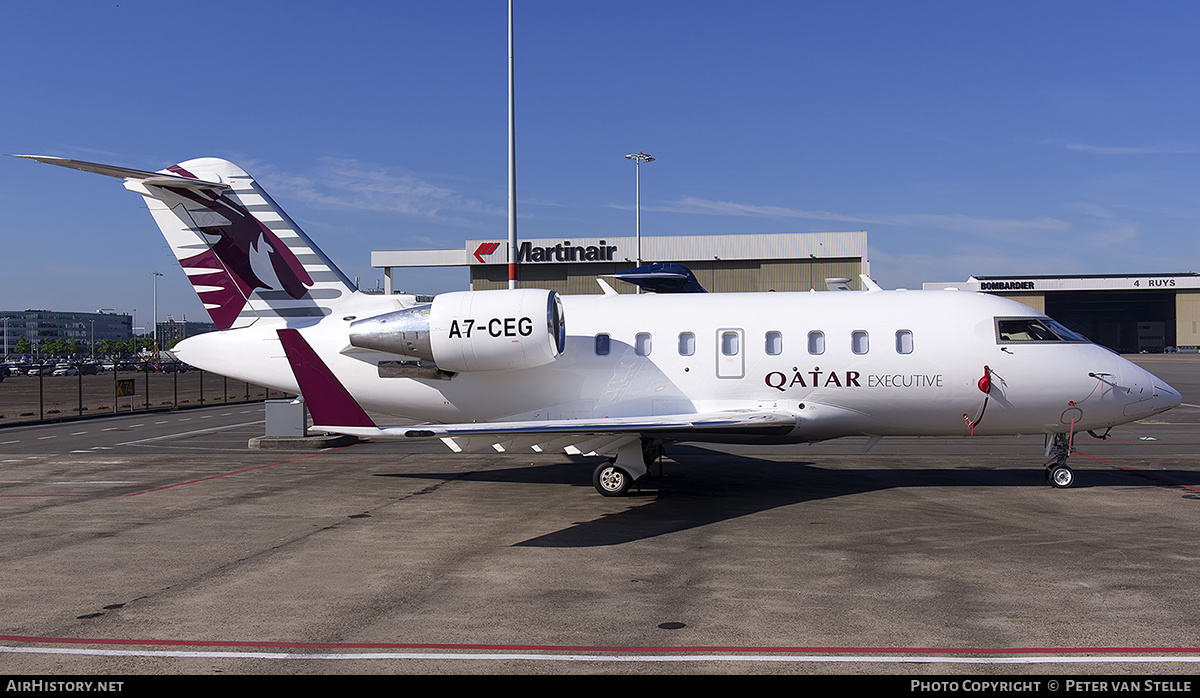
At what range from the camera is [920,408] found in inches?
534

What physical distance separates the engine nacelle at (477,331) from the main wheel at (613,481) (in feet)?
6.68

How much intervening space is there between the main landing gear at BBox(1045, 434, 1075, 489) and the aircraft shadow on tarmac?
16.7 inches

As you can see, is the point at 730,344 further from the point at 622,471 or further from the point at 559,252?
the point at 559,252

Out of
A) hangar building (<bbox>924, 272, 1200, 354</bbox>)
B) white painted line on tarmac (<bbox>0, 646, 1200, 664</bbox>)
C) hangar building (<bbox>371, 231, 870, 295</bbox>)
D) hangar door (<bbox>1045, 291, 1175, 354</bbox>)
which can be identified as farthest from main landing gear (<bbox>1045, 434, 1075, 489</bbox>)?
hangar door (<bbox>1045, 291, 1175, 354</bbox>)

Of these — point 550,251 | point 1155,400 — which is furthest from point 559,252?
point 1155,400

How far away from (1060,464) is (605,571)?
9.34 meters

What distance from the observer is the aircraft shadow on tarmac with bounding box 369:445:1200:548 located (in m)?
11.4

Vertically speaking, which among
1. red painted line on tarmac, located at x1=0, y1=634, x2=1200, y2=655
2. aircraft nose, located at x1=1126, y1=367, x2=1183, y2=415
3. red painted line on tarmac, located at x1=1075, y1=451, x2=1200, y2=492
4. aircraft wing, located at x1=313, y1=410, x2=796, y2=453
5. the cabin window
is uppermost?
the cabin window

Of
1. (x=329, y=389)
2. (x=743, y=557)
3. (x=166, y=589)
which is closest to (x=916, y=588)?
(x=743, y=557)

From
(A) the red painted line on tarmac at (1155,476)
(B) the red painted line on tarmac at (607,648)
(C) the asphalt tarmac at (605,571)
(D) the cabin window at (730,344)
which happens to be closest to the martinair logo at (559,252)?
(C) the asphalt tarmac at (605,571)

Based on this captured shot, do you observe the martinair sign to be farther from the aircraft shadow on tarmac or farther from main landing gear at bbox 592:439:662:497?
main landing gear at bbox 592:439:662:497

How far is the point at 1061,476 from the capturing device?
14039 mm
